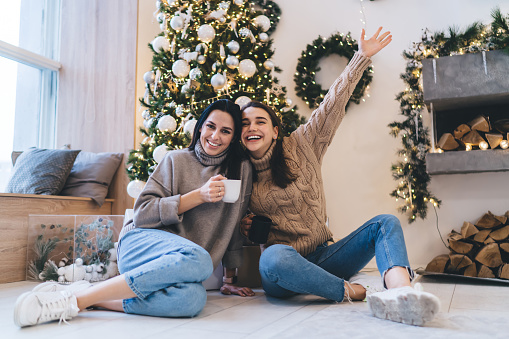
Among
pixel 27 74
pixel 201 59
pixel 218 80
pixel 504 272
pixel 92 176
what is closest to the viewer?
pixel 504 272

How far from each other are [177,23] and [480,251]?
2.34 metres

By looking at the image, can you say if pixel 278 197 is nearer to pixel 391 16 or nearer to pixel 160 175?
pixel 160 175

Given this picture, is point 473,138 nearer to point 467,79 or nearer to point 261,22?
point 467,79

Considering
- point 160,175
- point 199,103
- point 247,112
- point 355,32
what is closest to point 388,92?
point 355,32

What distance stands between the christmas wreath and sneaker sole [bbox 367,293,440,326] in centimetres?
208

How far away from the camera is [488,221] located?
8.73ft

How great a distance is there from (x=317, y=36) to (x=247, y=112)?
178cm

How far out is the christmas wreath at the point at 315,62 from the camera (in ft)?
10.5

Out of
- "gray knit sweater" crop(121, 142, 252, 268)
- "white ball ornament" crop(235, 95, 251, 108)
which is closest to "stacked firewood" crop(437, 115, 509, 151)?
"white ball ornament" crop(235, 95, 251, 108)

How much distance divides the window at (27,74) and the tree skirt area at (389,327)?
119 inches

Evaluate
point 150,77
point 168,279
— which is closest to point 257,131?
point 168,279

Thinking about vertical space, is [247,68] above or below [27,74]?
below

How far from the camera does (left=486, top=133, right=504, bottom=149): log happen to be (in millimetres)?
2611

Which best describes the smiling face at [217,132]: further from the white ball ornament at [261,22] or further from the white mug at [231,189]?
the white ball ornament at [261,22]
